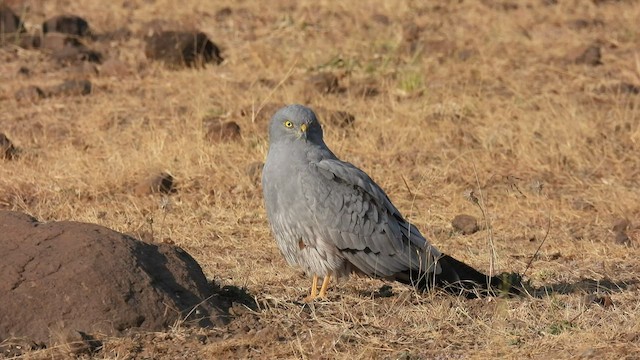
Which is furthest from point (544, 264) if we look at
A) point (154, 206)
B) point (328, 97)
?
point (328, 97)

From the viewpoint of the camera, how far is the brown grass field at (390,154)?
5.43 metres

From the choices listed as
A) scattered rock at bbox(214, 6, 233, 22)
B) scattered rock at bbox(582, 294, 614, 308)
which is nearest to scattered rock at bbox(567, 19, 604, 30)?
scattered rock at bbox(214, 6, 233, 22)

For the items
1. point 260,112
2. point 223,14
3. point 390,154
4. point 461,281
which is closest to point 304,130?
point 461,281

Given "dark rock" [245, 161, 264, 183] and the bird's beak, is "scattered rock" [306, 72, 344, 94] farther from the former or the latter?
the bird's beak

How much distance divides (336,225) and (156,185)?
278 cm

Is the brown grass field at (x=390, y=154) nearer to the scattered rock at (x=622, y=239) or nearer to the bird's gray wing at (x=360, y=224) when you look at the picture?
the scattered rock at (x=622, y=239)

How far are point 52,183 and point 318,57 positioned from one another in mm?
4240

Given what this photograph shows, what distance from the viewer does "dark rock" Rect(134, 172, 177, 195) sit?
8406mm

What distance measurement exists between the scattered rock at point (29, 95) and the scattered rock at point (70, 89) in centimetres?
11

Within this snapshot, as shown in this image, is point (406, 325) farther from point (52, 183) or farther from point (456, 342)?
point (52, 183)

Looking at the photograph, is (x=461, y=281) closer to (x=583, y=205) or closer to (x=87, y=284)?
(x=87, y=284)

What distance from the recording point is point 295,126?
6.05 metres

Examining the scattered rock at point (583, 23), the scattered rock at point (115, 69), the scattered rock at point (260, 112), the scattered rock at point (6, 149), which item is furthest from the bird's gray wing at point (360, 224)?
the scattered rock at point (583, 23)

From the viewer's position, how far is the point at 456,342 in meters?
5.32
